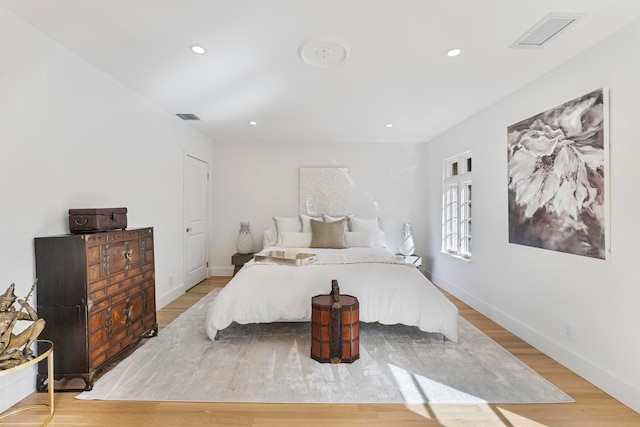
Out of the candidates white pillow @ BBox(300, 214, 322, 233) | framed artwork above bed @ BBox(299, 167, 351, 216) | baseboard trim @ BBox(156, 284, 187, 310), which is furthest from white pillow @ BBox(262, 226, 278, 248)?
baseboard trim @ BBox(156, 284, 187, 310)

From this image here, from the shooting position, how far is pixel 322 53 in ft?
7.41

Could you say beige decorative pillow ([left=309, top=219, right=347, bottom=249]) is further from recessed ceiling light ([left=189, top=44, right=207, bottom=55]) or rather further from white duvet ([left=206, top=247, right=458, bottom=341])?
recessed ceiling light ([left=189, top=44, right=207, bottom=55])

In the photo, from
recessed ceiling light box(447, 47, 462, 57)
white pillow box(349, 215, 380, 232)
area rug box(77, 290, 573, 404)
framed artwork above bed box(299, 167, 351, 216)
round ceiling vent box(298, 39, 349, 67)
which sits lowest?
area rug box(77, 290, 573, 404)

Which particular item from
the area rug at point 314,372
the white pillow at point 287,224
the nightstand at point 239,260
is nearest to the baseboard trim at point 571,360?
the area rug at point 314,372

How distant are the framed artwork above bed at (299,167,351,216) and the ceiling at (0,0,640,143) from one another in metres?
1.66

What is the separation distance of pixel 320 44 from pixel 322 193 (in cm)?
315

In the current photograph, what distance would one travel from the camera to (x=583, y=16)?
5.91ft

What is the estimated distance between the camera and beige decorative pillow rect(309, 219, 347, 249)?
4.23m

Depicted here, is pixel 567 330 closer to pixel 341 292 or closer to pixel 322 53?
pixel 341 292

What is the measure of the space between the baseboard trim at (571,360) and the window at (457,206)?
892mm

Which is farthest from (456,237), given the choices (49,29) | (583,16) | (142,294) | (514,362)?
(49,29)

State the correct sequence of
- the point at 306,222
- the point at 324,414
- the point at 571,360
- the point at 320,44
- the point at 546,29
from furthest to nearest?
the point at 306,222 → the point at 571,360 → the point at 320,44 → the point at 546,29 → the point at 324,414

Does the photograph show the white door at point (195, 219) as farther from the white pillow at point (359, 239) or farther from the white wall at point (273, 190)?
the white pillow at point (359, 239)

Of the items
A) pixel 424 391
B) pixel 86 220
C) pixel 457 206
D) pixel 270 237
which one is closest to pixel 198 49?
pixel 86 220
